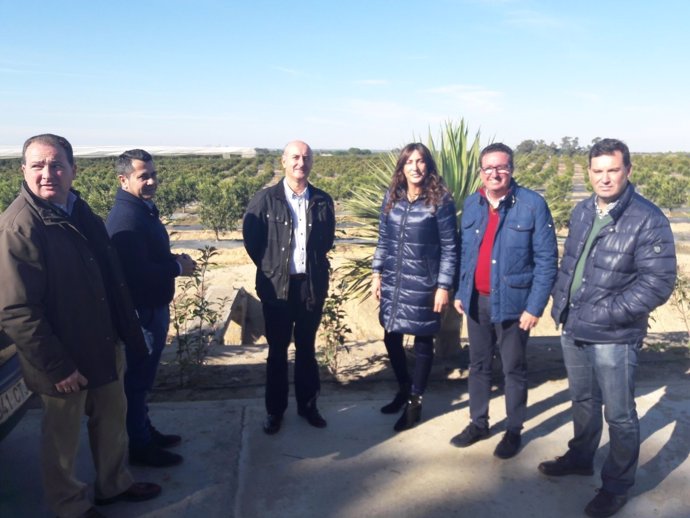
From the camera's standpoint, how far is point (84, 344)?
8.32ft

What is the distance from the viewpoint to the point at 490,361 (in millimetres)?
3525

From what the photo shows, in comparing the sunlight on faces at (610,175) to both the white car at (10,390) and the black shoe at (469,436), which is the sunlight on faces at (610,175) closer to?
the black shoe at (469,436)

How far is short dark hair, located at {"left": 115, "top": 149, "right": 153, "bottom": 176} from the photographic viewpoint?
3102mm

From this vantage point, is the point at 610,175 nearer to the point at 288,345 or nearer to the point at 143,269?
the point at 288,345

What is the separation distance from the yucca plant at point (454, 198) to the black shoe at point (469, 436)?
155cm

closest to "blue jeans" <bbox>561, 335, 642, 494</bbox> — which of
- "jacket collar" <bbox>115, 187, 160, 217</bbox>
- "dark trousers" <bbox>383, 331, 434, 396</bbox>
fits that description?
"dark trousers" <bbox>383, 331, 434, 396</bbox>

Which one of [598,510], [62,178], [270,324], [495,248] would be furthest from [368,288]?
[62,178]

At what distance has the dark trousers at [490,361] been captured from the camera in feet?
10.9

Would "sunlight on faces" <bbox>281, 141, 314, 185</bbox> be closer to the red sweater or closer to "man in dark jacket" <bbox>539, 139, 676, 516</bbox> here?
the red sweater

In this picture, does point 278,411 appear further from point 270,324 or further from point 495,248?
point 495,248

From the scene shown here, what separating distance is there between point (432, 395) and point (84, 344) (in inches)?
102

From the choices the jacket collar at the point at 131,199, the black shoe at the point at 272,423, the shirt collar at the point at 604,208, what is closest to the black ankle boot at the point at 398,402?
the black shoe at the point at 272,423

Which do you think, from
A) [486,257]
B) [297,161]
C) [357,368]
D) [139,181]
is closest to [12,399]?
[139,181]

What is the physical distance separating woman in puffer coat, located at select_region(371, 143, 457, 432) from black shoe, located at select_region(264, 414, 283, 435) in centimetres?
76
